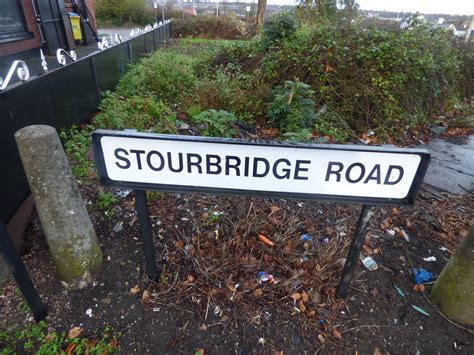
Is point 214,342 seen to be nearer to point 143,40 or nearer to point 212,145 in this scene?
point 212,145

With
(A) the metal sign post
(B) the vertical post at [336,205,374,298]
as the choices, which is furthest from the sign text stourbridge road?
(B) the vertical post at [336,205,374,298]

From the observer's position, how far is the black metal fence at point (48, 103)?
2307 mm

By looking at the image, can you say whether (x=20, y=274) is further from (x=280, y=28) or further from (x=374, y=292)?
(x=280, y=28)

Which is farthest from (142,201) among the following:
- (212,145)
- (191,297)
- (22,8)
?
(22,8)

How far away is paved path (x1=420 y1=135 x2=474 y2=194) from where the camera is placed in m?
3.73

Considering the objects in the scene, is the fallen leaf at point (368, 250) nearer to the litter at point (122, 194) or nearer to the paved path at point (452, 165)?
the paved path at point (452, 165)

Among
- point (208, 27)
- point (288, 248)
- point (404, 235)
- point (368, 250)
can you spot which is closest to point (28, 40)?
point (288, 248)

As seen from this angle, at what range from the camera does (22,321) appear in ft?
6.23

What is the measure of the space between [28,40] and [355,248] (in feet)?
30.1

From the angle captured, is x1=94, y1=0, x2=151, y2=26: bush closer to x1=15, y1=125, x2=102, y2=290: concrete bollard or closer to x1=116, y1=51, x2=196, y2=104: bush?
x1=116, y1=51, x2=196, y2=104: bush

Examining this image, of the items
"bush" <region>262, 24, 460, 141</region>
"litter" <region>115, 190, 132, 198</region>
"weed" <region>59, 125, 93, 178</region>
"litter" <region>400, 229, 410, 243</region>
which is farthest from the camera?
"bush" <region>262, 24, 460, 141</region>

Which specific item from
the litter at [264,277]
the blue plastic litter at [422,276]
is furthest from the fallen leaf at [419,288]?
the litter at [264,277]

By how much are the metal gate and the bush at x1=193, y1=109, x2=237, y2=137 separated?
6.82 meters

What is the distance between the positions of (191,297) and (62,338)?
810 mm
